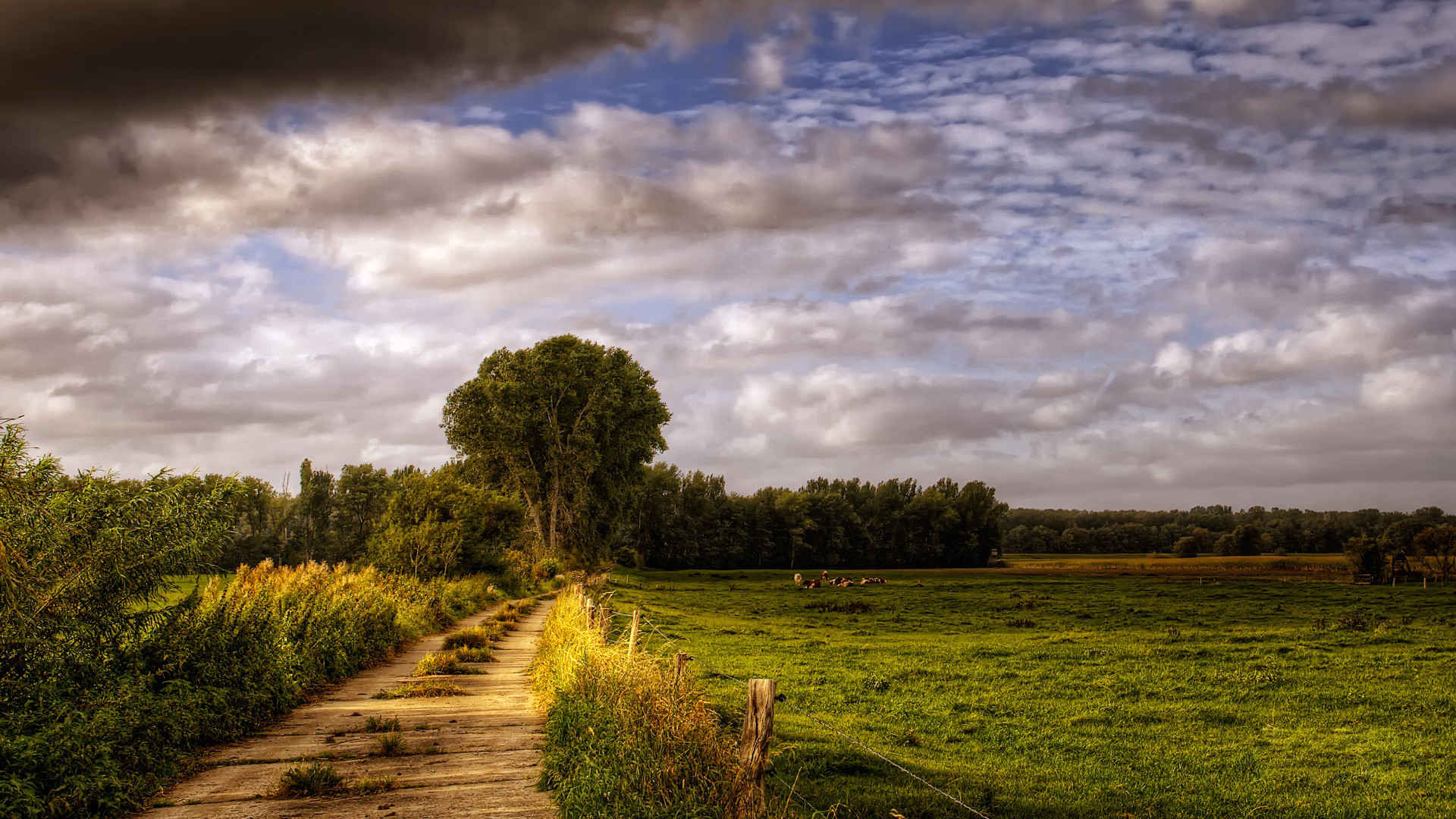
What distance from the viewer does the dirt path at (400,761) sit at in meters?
8.18

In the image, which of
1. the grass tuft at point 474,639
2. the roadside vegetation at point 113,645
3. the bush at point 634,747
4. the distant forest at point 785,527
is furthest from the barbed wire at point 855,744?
the distant forest at point 785,527

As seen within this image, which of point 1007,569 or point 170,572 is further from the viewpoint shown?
point 1007,569

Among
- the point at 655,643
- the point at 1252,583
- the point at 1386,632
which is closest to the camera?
the point at 655,643

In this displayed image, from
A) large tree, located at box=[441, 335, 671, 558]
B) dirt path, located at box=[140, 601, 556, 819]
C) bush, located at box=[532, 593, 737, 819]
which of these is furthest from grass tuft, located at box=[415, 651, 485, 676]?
large tree, located at box=[441, 335, 671, 558]

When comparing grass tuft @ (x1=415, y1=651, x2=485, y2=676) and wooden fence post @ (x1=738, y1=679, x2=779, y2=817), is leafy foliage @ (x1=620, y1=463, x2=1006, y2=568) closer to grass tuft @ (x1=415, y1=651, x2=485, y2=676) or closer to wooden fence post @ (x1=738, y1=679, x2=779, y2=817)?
grass tuft @ (x1=415, y1=651, x2=485, y2=676)

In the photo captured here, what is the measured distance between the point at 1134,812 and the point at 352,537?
98943 millimetres

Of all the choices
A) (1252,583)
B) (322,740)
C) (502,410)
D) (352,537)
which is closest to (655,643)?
(322,740)

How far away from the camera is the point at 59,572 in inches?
364

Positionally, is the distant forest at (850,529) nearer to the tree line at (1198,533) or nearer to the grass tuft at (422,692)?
the tree line at (1198,533)

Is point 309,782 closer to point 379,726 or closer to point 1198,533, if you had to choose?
point 379,726

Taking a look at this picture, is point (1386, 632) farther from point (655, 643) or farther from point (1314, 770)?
point (655, 643)

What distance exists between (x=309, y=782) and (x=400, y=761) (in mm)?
1449

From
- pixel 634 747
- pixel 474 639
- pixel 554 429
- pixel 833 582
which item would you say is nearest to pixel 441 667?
pixel 474 639

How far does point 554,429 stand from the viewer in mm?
65938
